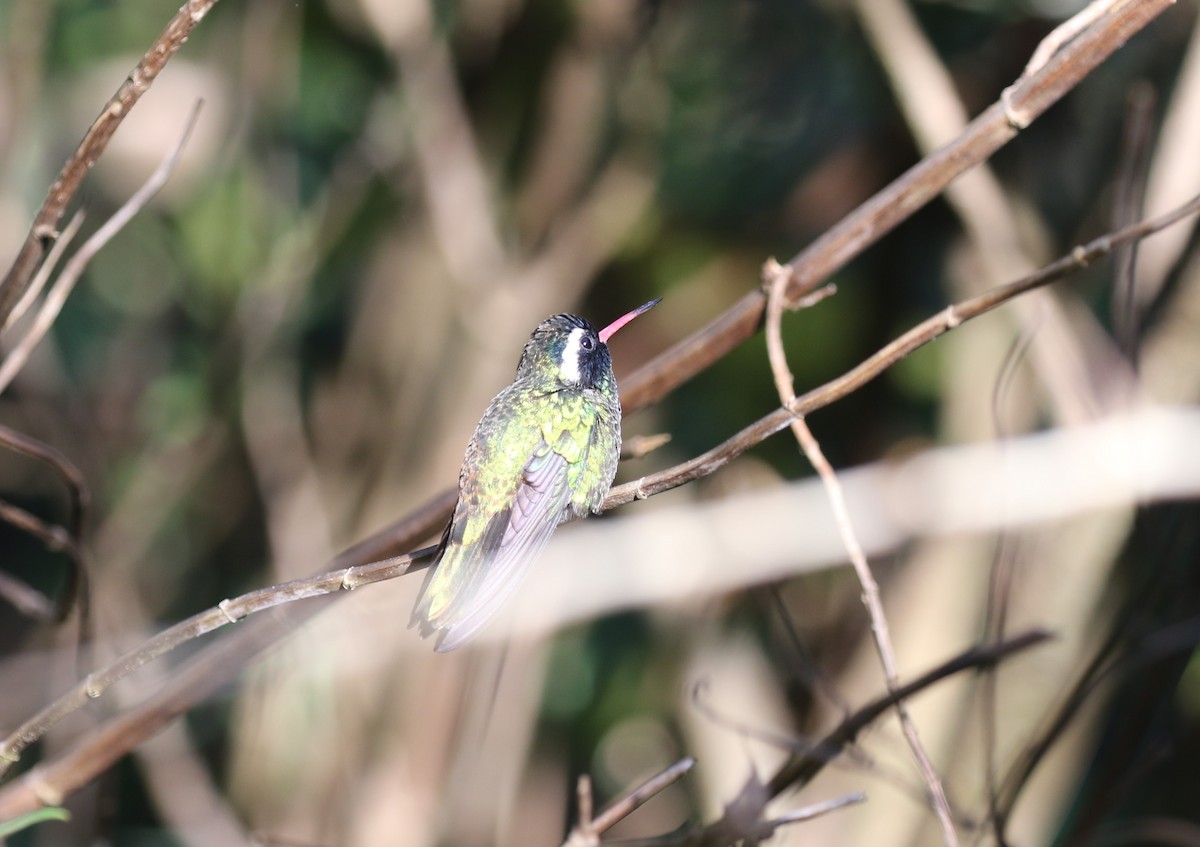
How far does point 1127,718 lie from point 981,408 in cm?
198

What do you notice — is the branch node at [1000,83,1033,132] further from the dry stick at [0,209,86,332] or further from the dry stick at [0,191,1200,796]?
the dry stick at [0,209,86,332]

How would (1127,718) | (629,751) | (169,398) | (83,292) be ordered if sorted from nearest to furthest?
(1127,718) → (629,751) → (169,398) → (83,292)

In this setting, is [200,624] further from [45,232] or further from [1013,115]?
[1013,115]

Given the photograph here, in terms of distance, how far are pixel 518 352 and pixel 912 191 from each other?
2526 mm

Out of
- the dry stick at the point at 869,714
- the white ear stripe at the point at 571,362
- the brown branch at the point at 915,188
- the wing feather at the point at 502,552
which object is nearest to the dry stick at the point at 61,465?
the wing feather at the point at 502,552

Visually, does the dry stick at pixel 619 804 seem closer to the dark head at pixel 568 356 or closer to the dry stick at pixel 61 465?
the dark head at pixel 568 356

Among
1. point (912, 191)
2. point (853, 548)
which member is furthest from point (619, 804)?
point (912, 191)

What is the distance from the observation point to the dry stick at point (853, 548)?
1361 millimetres

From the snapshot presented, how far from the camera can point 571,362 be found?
186 centimetres

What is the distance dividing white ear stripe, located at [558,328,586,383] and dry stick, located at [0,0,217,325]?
782 millimetres

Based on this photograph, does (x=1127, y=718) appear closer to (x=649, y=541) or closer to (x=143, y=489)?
(x=649, y=541)

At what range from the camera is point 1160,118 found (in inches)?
161

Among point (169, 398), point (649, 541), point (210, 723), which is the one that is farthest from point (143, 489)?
point (649, 541)

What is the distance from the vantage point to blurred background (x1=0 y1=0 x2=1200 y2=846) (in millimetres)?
3562
